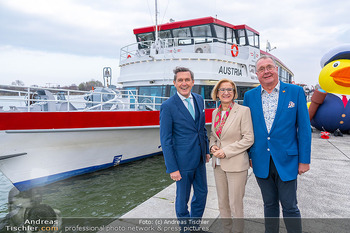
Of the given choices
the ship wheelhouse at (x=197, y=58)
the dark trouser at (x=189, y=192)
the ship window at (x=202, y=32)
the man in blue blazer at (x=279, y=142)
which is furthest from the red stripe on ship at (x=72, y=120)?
the ship window at (x=202, y=32)

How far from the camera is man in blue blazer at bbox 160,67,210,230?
2.28 metres

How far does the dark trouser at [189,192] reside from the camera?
234 cm

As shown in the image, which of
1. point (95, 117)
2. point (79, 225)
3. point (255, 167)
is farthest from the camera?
point (95, 117)

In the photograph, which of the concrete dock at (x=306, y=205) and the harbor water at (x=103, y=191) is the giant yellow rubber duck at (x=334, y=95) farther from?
the harbor water at (x=103, y=191)

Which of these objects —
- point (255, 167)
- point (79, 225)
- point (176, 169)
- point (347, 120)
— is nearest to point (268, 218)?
point (255, 167)

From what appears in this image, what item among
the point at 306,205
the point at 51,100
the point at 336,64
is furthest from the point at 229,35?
the point at 306,205

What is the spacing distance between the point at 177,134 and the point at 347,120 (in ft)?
27.9

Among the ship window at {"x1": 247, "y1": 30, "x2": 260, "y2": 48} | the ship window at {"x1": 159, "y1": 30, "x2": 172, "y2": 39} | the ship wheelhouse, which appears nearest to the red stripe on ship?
the ship wheelhouse

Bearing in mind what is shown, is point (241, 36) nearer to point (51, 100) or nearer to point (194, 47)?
point (194, 47)

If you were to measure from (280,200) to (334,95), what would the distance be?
26.0ft

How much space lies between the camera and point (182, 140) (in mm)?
2326

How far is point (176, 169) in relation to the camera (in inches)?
89.1

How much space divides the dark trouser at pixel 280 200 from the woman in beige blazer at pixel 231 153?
0.23 meters

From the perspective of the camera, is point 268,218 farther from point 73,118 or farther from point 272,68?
point 73,118
